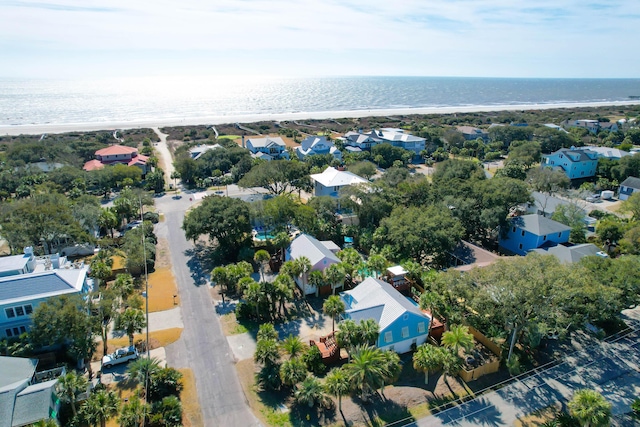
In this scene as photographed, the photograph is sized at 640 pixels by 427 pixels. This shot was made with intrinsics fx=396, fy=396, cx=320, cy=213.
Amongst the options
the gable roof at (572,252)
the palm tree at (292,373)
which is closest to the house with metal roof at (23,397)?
the palm tree at (292,373)

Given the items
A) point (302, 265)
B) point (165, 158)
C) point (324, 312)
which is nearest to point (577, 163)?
point (302, 265)

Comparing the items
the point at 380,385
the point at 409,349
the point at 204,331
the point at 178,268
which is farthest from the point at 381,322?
the point at 178,268

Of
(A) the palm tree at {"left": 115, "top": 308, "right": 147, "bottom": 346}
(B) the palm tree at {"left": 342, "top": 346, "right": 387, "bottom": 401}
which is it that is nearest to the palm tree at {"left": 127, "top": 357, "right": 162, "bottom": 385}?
(A) the palm tree at {"left": 115, "top": 308, "right": 147, "bottom": 346}

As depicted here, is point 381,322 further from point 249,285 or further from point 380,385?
point 249,285

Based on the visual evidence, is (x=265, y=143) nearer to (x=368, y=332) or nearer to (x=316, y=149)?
(x=316, y=149)

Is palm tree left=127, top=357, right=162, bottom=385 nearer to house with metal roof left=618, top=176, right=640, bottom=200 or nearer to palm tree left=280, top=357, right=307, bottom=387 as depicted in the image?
palm tree left=280, top=357, right=307, bottom=387

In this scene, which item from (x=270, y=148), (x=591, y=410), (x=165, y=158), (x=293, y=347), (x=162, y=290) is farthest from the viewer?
(x=165, y=158)
